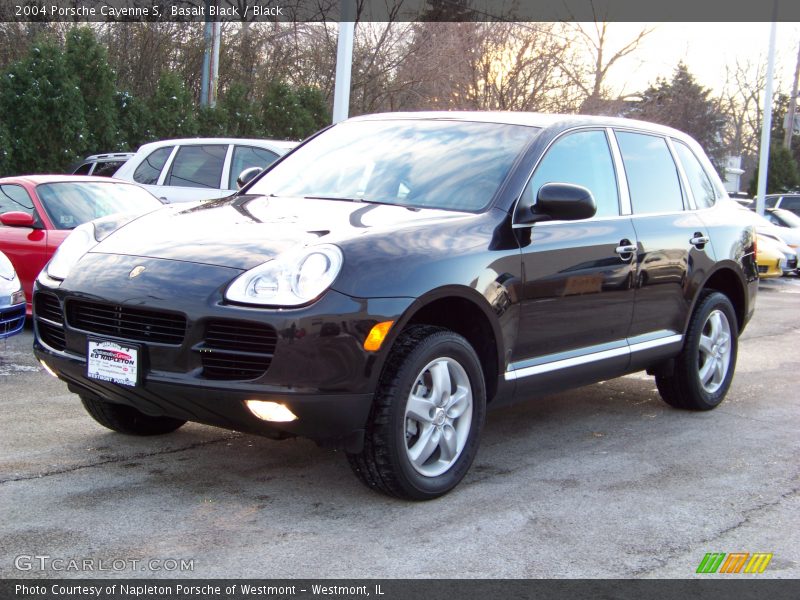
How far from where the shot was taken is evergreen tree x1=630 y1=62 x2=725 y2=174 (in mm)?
44759

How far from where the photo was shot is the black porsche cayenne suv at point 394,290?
3898mm

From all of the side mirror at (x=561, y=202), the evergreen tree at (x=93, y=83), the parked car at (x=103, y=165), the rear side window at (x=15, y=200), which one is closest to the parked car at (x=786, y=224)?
the parked car at (x=103, y=165)

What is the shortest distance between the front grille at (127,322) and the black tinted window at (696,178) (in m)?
3.80

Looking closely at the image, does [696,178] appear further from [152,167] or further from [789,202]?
[789,202]

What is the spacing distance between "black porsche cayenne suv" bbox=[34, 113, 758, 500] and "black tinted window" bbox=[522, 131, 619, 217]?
14 mm

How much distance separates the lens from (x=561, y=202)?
4695 mm

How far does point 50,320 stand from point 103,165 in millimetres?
10744

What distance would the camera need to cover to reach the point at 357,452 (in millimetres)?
4090

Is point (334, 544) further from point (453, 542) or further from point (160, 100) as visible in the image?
point (160, 100)

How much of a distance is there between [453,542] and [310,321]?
1013 mm

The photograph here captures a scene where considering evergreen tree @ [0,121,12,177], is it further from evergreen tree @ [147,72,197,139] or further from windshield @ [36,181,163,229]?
windshield @ [36,181,163,229]

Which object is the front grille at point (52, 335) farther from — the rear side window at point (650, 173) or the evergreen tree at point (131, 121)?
the evergreen tree at point (131, 121)

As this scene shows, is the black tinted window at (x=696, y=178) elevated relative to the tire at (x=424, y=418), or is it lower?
elevated
